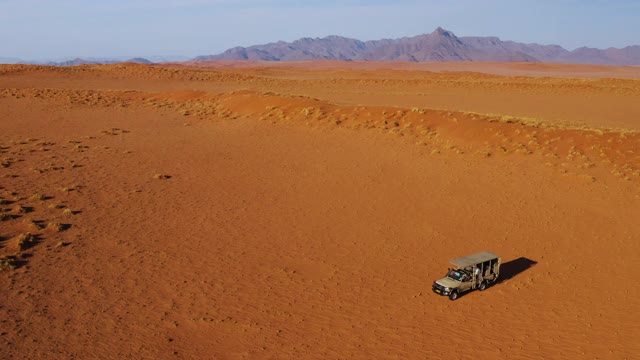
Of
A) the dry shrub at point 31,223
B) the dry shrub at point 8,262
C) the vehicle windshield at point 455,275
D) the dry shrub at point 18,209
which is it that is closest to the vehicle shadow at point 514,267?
the vehicle windshield at point 455,275

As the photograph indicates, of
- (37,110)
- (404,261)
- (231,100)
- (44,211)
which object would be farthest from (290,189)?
(37,110)

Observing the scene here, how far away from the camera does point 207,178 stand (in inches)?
842

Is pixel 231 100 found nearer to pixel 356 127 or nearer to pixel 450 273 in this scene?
pixel 356 127

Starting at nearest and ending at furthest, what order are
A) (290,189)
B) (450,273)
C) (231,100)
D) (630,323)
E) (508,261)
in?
(630,323)
(450,273)
(508,261)
(290,189)
(231,100)

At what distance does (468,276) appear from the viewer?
1209cm

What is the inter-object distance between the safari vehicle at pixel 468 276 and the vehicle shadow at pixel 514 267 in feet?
2.57

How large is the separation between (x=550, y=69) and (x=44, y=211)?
365 ft

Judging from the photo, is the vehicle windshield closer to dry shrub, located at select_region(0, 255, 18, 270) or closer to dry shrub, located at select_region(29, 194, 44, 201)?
dry shrub, located at select_region(0, 255, 18, 270)

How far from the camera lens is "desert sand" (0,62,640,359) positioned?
1077cm

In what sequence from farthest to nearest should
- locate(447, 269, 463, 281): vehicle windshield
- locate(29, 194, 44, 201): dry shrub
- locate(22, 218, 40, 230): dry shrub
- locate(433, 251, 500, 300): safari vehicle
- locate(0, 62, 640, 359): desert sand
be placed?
locate(29, 194, 44, 201): dry shrub, locate(22, 218, 40, 230): dry shrub, locate(447, 269, 463, 281): vehicle windshield, locate(433, 251, 500, 300): safari vehicle, locate(0, 62, 640, 359): desert sand

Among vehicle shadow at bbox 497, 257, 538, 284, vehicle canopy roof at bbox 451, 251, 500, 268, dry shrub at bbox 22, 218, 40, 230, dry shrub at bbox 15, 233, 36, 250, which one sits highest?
vehicle canopy roof at bbox 451, 251, 500, 268

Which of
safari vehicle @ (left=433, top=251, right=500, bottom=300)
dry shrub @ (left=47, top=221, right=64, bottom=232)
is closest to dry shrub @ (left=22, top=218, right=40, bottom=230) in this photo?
dry shrub @ (left=47, top=221, right=64, bottom=232)

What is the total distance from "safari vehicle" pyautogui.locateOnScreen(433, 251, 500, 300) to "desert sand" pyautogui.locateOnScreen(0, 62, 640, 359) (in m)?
0.34

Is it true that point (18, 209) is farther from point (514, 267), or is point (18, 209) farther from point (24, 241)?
point (514, 267)
